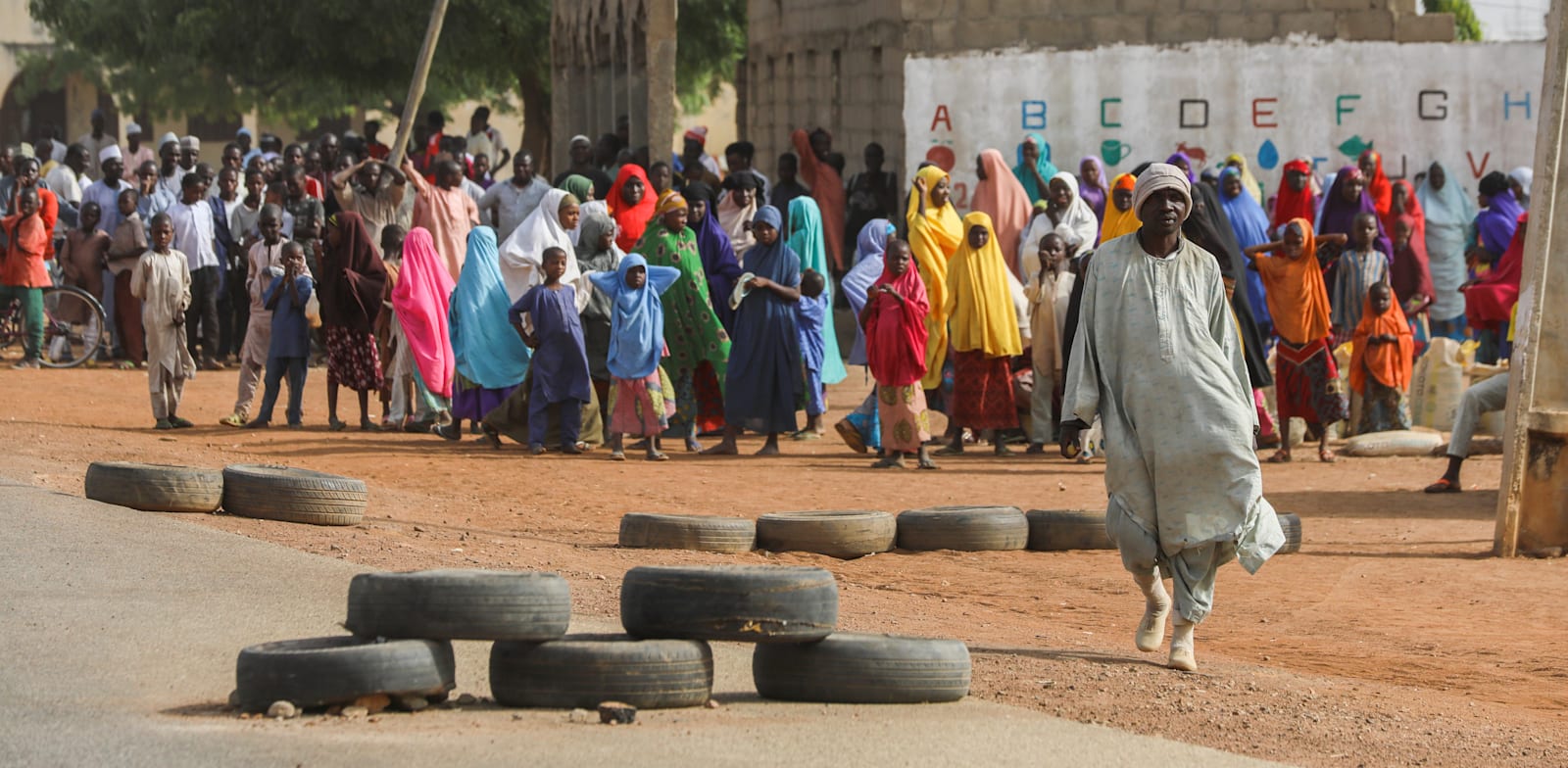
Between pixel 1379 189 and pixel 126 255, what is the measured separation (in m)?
11.0

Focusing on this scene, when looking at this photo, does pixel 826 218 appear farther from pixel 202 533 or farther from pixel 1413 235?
pixel 202 533

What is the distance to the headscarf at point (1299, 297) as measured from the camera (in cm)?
1346

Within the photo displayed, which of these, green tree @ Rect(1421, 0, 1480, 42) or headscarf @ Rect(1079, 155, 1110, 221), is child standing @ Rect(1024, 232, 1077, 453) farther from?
green tree @ Rect(1421, 0, 1480, 42)

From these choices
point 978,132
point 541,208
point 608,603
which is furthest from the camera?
point 978,132

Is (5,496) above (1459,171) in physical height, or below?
below

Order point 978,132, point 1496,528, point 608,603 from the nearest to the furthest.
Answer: point 608,603
point 1496,528
point 978,132

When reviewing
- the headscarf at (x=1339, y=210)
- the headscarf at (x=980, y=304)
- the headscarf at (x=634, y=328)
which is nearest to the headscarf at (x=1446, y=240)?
the headscarf at (x=1339, y=210)

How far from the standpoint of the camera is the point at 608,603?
7.82m

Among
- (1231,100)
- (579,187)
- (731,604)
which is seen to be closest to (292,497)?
(731,604)

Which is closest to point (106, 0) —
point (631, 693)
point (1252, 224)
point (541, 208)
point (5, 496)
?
point (541, 208)

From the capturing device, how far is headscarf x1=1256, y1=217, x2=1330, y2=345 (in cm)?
1346

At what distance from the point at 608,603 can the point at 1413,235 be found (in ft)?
41.1

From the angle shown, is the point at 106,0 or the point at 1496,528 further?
the point at 106,0

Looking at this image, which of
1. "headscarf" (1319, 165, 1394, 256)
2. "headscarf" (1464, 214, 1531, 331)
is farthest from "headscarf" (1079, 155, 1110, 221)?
"headscarf" (1464, 214, 1531, 331)
